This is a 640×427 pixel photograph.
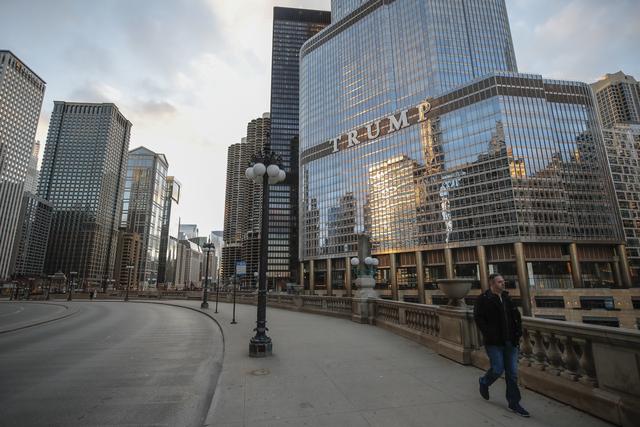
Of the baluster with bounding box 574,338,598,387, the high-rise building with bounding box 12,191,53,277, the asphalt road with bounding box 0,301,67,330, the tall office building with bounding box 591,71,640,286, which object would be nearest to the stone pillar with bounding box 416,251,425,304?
the tall office building with bounding box 591,71,640,286

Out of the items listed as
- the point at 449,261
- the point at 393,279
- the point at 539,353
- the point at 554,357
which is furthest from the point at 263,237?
the point at 393,279

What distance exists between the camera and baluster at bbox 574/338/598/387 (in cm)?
456

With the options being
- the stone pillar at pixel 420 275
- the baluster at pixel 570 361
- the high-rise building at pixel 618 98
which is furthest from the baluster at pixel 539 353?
the high-rise building at pixel 618 98

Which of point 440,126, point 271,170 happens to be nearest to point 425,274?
point 440,126

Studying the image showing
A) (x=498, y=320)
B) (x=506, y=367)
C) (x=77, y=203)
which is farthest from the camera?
(x=77, y=203)

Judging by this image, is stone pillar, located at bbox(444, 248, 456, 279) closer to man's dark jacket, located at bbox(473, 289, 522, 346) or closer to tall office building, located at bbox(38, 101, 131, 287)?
man's dark jacket, located at bbox(473, 289, 522, 346)

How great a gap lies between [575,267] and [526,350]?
76107 mm

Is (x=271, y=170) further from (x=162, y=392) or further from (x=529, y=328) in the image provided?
(x=529, y=328)

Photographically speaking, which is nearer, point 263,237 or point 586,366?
point 586,366

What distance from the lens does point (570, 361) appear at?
495 cm

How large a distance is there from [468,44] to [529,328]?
108 m

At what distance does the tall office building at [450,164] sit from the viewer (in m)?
67.6

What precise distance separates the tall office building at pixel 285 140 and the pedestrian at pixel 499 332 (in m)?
156

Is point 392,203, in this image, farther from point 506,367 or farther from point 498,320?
point 506,367
